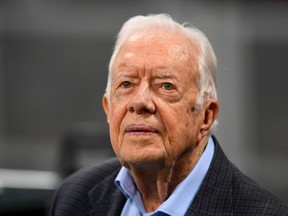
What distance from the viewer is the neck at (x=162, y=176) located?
2.88 m

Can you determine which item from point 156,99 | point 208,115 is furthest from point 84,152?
point 156,99

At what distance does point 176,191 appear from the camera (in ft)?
9.59

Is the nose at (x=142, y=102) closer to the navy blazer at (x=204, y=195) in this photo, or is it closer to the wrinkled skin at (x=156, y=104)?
the wrinkled skin at (x=156, y=104)

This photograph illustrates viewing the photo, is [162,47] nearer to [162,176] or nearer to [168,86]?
[168,86]

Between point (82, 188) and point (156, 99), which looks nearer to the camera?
point (156, 99)

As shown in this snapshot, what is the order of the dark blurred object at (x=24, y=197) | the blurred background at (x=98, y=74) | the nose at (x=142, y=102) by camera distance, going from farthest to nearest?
the blurred background at (x=98, y=74)
the dark blurred object at (x=24, y=197)
the nose at (x=142, y=102)

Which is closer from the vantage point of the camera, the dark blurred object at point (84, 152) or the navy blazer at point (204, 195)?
the navy blazer at point (204, 195)

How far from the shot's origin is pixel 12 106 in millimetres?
8242

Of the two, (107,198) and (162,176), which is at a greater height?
(162,176)

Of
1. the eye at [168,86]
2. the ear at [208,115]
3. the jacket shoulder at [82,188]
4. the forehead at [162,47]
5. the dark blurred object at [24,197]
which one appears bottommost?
the dark blurred object at [24,197]

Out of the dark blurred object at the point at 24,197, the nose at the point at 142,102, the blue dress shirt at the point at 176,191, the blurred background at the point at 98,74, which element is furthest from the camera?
the blurred background at the point at 98,74

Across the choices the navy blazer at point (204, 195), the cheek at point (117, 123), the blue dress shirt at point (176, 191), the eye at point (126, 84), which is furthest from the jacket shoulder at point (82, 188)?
the eye at point (126, 84)

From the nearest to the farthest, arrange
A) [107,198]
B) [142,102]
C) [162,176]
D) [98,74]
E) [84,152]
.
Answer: [142,102]
[162,176]
[107,198]
[84,152]
[98,74]

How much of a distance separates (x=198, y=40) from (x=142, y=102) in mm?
296
